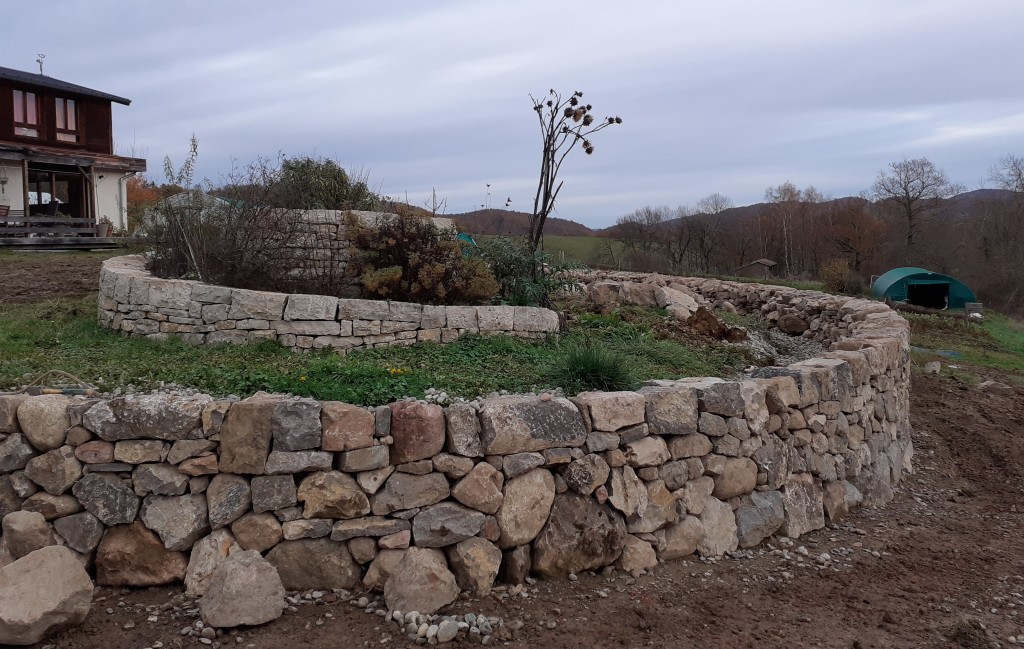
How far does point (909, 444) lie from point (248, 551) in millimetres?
7000

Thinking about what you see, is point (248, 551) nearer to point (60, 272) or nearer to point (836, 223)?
point (60, 272)

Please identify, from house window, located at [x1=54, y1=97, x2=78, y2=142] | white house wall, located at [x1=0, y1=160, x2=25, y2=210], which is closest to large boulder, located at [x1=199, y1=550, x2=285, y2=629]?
white house wall, located at [x1=0, y1=160, x2=25, y2=210]

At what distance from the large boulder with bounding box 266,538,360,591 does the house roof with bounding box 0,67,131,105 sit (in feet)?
77.2

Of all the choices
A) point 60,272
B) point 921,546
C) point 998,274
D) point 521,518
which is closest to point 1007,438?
point 921,546

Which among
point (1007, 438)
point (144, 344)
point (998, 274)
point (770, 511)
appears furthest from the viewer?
point (998, 274)

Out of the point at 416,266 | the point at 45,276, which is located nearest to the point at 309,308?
the point at 416,266

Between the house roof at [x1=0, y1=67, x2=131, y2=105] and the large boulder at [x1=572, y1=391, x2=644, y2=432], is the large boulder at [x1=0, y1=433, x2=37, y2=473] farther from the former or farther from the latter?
the house roof at [x1=0, y1=67, x2=131, y2=105]

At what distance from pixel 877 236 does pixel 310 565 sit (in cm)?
3670

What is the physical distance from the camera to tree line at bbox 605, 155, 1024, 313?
32594mm

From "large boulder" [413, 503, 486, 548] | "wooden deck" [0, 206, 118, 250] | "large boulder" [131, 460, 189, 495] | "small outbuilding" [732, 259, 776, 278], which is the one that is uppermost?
"wooden deck" [0, 206, 118, 250]

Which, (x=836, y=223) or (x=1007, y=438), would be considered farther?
(x=836, y=223)

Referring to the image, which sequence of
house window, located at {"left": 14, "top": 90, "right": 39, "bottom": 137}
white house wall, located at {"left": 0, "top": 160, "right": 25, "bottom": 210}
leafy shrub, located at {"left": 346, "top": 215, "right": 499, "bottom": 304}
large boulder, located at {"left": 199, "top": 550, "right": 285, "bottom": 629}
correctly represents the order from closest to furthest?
large boulder, located at {"left": 199, "top": 550, "right": 285, "bottom": 629} → leafy shrub, located at {"left": 346, "top": 215, "right": 499, "bottom": 304} → white house wall, located at {"left": 0, "top": 160, "right": 25, "bottom": 210} → house window, located at {"left": 14, "top": 90, "right": 39, "bottom": 137}

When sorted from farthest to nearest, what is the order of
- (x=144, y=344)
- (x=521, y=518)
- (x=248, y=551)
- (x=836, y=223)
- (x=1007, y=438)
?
(x=836, y=223) < (x=1007, y=438) < (x=144, y=344) < (x=521, y=518) < (x=248, y=551)

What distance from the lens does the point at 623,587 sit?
456 cm
